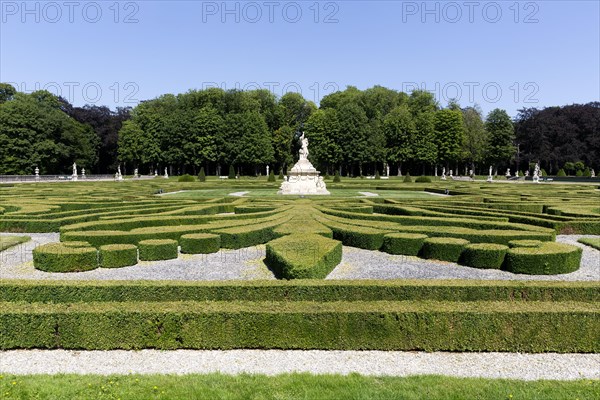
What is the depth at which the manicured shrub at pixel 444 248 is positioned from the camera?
12.5 m

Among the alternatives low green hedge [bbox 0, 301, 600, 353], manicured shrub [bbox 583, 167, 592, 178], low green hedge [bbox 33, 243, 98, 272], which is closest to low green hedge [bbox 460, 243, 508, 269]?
low green hedge [bbox 0, 301, 600, 353]

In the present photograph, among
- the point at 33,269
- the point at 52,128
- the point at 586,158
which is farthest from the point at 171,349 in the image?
the point at 586,158

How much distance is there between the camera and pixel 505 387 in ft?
18.6

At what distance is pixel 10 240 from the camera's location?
49.1 ft

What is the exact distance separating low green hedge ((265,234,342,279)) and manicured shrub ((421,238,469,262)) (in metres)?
2.80

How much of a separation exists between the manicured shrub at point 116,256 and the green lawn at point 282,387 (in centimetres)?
594

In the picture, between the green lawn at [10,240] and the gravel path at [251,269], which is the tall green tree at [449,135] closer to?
the gravel path at [251,269]

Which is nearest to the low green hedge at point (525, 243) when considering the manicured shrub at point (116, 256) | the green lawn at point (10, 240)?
the manicured shrub at point (116, 256)

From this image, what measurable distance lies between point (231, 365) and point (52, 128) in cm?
7614

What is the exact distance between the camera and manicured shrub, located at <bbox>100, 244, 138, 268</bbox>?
11.7 meters

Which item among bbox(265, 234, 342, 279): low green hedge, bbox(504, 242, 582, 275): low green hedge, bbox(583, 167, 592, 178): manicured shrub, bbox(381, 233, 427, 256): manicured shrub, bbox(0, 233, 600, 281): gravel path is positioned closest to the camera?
bbox(265, 234, 342, 279): low green hedge

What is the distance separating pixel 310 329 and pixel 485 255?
6.73 meters

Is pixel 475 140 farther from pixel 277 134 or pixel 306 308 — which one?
pixel 306 308

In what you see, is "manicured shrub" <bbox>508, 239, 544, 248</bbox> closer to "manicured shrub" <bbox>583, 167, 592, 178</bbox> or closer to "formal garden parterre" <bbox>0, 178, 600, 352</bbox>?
"formal garden parterre" <bbox>0, 178, 600, 352</bbox>
